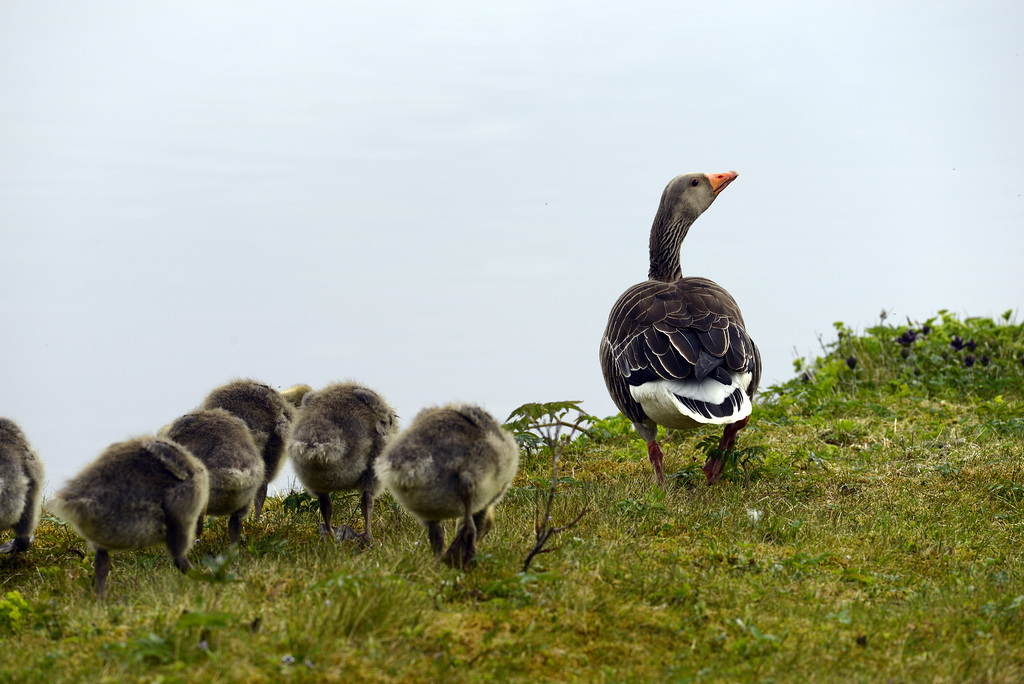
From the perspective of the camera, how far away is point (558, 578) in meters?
4.86

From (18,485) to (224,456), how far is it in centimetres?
160

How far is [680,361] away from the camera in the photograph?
7.45m

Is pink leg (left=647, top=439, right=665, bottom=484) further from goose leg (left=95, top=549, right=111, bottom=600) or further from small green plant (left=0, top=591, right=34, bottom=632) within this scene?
small green plant (left=0, top=591, right=34, bottom=632)

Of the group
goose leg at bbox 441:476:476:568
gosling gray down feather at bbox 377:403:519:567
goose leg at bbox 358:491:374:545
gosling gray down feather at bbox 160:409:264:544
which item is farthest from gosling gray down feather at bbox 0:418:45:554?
goose leg at bbox 441:476:476:568

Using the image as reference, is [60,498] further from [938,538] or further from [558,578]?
[938,538]

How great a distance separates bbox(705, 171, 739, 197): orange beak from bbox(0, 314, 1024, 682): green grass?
130 inches

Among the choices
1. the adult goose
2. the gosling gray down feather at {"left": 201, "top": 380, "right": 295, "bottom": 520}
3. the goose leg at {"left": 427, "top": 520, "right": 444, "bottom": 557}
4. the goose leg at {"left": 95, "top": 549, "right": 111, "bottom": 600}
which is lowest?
the goose leg at {"left": 95, "top": 549, "right": 111, "bottom": 600}

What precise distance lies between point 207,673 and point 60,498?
1785 mm

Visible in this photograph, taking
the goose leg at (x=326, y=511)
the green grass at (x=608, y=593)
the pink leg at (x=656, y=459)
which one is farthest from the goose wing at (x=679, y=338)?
the goose leg at (x=326, y=511)

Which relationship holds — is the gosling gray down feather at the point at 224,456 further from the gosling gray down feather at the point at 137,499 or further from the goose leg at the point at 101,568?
the goose leg at the point at 101,568

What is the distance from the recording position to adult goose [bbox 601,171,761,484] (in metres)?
7.28

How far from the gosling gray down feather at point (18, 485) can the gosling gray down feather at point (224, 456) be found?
1.04m

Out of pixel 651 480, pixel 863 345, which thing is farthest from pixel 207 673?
pixel 863 345

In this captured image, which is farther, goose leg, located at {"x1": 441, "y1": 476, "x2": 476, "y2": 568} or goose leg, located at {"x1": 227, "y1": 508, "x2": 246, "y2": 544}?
goose leg, located at {"x1": 227, "y1": 508, "x2": 246, "y2": 544}
